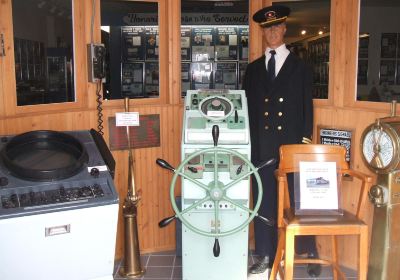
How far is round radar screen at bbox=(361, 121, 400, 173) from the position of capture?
2807 mm

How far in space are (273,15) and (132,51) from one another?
1161 millimetres

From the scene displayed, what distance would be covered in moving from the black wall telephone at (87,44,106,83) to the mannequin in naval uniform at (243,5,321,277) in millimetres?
1120

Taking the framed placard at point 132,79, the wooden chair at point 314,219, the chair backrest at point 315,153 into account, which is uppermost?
the framed placard at point 132,79

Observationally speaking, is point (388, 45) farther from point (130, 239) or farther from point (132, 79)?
point (130, 239)

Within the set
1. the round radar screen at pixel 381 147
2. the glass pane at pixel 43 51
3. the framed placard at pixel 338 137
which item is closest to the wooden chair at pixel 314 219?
the round radar screen at pixel 381 147

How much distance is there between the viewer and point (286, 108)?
3516 millimetres

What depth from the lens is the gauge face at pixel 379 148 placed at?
112 inches

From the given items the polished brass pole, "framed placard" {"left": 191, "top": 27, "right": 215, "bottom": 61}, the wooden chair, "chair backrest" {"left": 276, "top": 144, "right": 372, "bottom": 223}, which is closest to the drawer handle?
the polished brass pole

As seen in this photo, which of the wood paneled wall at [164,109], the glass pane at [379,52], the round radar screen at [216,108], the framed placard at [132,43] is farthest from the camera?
the framed placard at [132,43]

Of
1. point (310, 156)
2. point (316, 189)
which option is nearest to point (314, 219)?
point (316, 189)

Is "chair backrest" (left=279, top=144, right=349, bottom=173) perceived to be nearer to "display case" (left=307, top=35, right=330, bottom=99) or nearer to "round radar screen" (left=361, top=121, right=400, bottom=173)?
"round radar screen" (left=361, top=121, right=400, bottom=173)

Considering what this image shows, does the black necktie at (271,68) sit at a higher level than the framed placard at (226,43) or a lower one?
lower

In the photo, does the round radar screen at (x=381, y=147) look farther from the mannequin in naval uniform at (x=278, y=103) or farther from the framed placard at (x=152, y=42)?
the framed placard at (x=152, y=42)

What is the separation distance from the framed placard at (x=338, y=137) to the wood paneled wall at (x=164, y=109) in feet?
0.11
